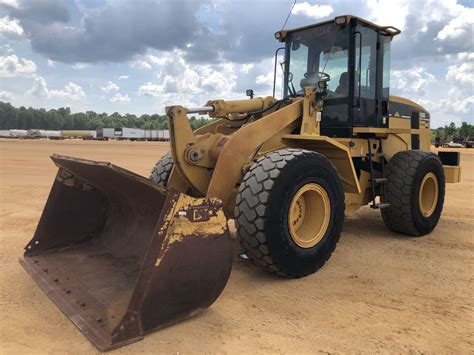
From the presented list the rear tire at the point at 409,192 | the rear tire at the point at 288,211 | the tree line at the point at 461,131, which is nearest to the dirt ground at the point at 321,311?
the rear tire at the point at 288,211

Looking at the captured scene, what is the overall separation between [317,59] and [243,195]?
3028mm

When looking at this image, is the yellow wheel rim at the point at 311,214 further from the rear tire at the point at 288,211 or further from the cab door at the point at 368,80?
the cab door at the point at 368,80

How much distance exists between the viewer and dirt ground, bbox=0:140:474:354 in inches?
121

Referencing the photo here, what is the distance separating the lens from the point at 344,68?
233 inches

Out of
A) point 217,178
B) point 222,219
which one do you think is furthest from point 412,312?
point 217,178

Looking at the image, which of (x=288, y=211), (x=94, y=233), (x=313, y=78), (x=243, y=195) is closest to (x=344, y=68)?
(x=313, y=78)

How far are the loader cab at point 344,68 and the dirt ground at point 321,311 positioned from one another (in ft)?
6.11

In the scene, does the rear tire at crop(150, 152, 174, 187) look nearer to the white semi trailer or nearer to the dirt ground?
the dirt ground

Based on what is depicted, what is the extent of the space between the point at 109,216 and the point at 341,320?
2.82 meters

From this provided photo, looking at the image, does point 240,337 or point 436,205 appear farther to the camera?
point 436,205

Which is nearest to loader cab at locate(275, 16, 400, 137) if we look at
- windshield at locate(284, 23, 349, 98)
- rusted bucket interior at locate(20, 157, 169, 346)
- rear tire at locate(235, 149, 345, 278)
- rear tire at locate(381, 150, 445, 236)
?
windshield at locate(284, 23, 349, 98)

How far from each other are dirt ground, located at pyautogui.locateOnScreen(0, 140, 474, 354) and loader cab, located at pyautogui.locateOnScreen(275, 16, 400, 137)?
186cm

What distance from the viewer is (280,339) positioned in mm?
3156

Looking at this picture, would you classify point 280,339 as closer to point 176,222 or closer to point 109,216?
point 176,222
